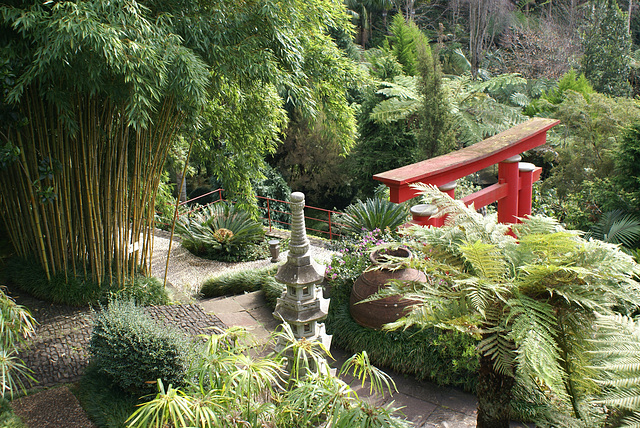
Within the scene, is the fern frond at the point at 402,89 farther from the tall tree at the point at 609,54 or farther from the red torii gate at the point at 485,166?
the tall tree at the point at 609,54

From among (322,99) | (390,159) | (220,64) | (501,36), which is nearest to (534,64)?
(501,36)

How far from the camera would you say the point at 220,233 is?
888 cm

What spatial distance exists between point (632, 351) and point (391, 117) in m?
8.89

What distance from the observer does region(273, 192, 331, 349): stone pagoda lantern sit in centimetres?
385

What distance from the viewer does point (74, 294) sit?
219 inches

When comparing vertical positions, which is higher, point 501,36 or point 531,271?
point 501,36

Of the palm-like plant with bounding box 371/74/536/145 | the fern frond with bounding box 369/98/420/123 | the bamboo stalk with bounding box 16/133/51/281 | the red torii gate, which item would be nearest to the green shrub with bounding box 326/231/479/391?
the red torii gate

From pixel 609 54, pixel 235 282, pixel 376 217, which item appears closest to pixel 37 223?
pixel 235 282

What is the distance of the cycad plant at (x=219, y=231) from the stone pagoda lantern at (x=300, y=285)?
4898 mm

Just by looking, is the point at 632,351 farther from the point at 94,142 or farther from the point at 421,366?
the point at 94,142

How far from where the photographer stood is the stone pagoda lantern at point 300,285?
3.85 meters

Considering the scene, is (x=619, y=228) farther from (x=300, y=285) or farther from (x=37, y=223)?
(x=37, y=223)

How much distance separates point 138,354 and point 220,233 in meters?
5.03

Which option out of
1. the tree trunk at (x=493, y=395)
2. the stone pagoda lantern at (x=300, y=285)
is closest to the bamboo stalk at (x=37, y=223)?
the stone pagoda lantern at (x=300, y=285)
